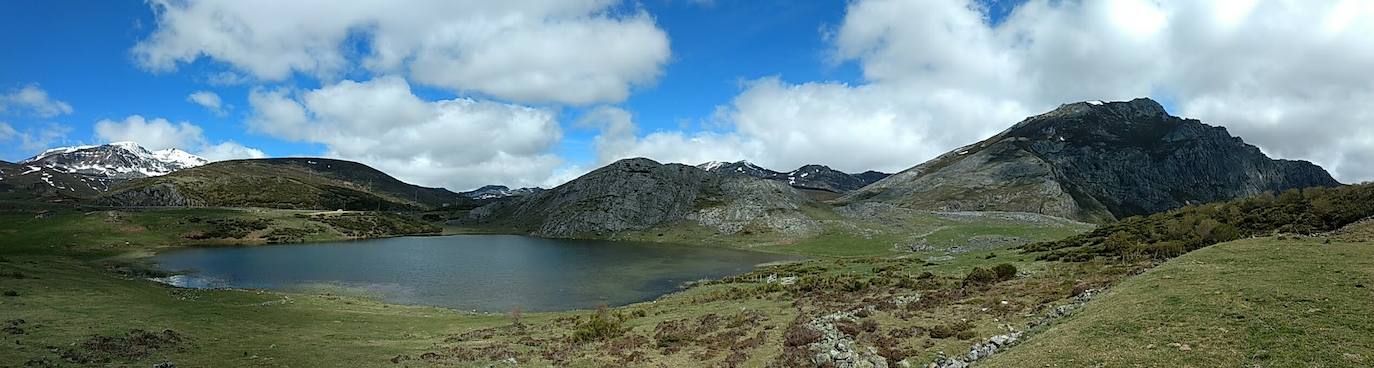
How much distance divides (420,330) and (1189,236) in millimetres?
64459

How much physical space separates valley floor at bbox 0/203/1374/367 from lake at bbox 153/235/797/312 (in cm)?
1541

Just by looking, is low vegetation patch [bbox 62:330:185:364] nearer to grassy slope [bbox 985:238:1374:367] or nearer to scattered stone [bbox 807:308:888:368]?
scattered stone [bbox 807:308:888:368]

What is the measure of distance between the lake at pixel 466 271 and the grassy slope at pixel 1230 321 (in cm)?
4737

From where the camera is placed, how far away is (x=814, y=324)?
3152cm

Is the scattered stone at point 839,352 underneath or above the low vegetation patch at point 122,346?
underneath

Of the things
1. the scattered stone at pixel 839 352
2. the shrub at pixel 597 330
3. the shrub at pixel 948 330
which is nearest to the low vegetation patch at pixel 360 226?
the shrub at pixel 597 330

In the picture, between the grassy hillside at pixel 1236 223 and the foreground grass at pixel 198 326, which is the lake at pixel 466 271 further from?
the grassy hillside at pixel 1236 223

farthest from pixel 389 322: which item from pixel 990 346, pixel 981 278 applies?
pixel 981 278

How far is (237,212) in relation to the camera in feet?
569

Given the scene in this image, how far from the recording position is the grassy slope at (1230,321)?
16312 mm

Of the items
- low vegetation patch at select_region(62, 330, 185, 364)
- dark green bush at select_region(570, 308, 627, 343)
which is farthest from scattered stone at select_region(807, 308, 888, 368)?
low vegetation patch at select_region(62, 330, 185, 364)

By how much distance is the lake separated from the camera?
221 ft

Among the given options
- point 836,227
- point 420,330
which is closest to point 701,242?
point 836,227

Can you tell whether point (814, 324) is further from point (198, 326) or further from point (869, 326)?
point (198, 326)
